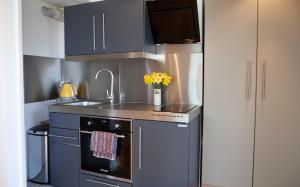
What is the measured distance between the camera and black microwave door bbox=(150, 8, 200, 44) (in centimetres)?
240

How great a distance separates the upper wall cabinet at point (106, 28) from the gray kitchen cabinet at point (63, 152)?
83 centimetres

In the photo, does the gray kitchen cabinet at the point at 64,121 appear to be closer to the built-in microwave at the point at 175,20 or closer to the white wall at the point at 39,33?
the white wall at the point at 39,33

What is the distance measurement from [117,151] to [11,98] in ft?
3.53

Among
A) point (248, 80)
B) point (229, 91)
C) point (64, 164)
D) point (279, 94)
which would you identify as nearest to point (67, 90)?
point (64, 164)

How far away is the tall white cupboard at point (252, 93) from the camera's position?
2137 mm

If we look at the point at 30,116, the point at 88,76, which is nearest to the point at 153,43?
the point at 88,76

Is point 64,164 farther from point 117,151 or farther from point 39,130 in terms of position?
point 117,151

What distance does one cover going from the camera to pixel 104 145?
7.60 ft

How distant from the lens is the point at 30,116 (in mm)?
2920

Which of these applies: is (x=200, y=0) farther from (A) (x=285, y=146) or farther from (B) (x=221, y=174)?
(B) (x=221, y=174)

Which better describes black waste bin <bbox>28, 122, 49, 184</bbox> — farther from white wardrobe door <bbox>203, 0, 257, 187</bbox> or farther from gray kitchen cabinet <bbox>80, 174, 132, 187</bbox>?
white wardrobe door <bbox>203, 0, 257, 187</bbox>

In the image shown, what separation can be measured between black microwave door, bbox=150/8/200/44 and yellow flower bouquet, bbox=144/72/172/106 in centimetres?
40

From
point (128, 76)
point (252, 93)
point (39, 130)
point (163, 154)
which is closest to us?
point (163, 154)

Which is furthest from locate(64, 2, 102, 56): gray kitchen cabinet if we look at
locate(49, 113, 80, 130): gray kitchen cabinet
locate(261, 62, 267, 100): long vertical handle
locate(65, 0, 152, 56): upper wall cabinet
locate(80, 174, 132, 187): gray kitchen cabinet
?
locate(261, 62, 267, 100): long vertical handle
